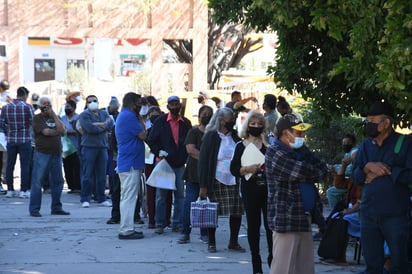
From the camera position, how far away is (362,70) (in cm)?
716

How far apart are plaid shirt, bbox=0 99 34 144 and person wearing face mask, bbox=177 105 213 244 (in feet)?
18.1

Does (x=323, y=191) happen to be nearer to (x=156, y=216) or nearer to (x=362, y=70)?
(x=156, y=216)

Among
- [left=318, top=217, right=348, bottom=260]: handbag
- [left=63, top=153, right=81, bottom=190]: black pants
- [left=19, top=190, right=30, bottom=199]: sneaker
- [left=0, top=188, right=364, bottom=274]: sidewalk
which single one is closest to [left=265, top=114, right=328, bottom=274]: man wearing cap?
[left=0, top=188, right=364, bottom=274]: sidewalk

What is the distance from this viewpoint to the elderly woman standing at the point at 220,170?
10961 mm

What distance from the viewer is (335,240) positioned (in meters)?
10.2

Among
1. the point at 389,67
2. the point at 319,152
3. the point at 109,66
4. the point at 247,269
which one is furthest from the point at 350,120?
the point at 109,66

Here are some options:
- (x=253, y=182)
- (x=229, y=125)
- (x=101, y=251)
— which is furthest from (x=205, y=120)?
(x=253, y=182)

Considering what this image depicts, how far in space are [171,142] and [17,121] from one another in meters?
5.08

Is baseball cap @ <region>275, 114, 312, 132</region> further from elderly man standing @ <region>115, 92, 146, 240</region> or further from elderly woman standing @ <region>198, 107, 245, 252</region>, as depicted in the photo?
elderly man standing @ <region>115, 92, 146, 240</region>

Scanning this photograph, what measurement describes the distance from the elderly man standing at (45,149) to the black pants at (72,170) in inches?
142

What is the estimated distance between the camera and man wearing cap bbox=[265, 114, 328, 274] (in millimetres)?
7875

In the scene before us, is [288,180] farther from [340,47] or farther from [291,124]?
[340,47]

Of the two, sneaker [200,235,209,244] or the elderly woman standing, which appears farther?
sneaker [200,235,209,244]

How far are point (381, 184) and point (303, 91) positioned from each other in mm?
1703
